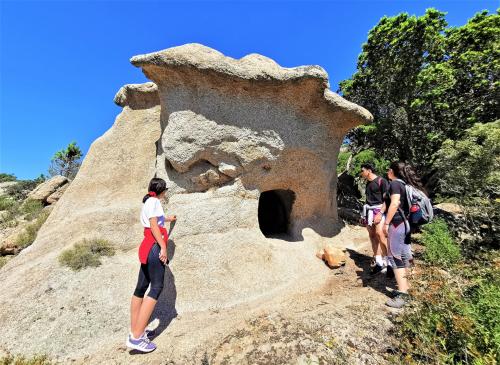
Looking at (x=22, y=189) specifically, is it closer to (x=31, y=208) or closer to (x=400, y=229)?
(x=31, y=208)

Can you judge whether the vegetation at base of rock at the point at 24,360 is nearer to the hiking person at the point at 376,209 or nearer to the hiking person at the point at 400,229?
the hiking person at the point at 400,229

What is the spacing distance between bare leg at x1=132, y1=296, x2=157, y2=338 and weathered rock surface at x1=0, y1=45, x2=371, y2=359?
1.45 ft

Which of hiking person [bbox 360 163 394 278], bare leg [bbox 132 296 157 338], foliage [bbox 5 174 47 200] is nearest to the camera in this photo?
bare leg [bbox 132 296 157 338]

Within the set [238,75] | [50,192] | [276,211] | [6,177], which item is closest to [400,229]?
[238,75]

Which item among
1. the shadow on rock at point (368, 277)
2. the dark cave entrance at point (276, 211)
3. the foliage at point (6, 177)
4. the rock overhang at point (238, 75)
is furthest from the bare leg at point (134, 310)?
the foliage at point (6, 177)

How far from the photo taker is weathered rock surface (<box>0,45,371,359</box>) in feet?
13.4

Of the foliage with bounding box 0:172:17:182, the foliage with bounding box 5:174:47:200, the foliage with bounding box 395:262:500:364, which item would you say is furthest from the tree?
the foliage with bounding box 395:262:500:364

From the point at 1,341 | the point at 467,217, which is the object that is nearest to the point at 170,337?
the point at 1,341

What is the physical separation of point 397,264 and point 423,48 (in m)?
9.42

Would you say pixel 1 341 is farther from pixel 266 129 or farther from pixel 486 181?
pixel 486 181

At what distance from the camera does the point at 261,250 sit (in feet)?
17.9

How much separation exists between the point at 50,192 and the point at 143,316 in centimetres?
1048

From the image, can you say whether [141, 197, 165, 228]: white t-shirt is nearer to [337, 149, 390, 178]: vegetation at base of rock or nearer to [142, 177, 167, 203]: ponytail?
[142, 177, 167, 203]: ponytail

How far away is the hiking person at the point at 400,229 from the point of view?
3.86 meters
